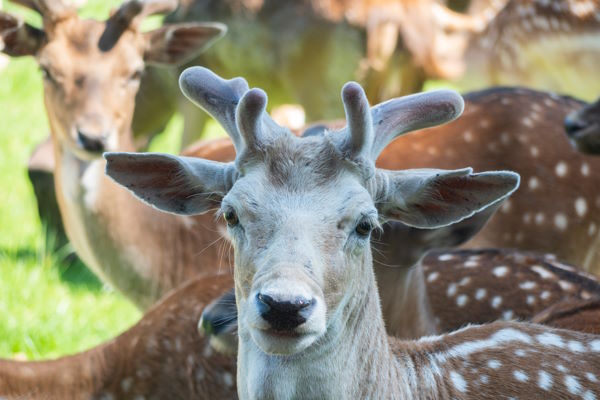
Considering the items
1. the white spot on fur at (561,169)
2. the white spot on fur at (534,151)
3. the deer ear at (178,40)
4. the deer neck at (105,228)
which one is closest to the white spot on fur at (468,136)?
the white spot on fur at (534,151)

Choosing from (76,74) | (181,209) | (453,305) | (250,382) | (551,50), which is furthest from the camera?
(551,50)

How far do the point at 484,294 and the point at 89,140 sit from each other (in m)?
1.73

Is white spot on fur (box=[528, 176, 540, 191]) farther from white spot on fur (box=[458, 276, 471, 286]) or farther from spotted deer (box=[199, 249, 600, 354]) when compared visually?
white spot on fur (box=[458, 276, 471, 286])

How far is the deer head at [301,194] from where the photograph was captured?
268 cm

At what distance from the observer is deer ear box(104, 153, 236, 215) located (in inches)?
125

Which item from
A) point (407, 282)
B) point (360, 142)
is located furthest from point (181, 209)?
point (407, 282)

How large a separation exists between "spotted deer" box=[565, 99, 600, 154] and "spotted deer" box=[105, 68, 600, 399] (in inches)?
67.0

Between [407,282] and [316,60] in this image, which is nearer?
[407,282]

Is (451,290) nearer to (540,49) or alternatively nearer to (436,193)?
(436,193)

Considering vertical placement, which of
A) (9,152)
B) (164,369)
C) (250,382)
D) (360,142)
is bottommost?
(9,152)

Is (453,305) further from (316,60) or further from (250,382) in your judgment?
(316,60)

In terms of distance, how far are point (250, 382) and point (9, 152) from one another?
262 inches

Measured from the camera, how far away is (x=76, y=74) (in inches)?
198

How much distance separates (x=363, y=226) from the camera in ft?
9.51
